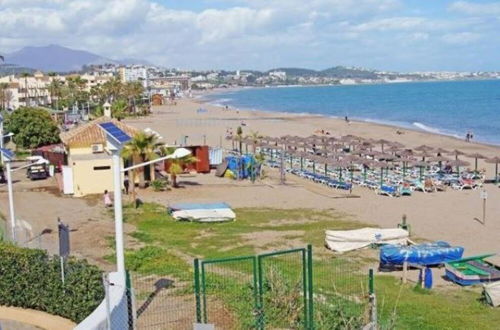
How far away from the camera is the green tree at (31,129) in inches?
2117

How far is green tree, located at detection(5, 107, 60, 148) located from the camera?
176 ft

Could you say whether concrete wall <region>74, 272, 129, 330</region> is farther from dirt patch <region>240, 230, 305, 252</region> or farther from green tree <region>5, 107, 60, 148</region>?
green tree <region>5, 107, 60, 148</region>

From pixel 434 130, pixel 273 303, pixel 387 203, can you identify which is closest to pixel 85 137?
pixel 387 203

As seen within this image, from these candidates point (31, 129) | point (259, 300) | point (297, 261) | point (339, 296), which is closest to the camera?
point (259, 300)

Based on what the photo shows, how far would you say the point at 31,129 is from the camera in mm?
53781

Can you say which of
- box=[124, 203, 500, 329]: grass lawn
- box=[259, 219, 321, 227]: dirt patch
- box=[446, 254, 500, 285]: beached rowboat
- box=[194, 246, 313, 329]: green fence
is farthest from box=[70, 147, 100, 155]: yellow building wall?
box=[194, 246, 313, 329]: green fence

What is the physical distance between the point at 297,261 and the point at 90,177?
57.1 ft

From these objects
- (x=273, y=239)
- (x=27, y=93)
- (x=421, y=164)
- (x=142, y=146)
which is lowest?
(x=273, y=239)

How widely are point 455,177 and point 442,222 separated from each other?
12.5 m

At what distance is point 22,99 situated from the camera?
13238 centimetres

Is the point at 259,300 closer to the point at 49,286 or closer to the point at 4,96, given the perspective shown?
the point at 49,286

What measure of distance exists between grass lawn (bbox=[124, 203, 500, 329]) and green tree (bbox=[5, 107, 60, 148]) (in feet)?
89.7

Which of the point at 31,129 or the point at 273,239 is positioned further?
the point at 31,129

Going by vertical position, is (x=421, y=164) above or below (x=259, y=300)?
below
